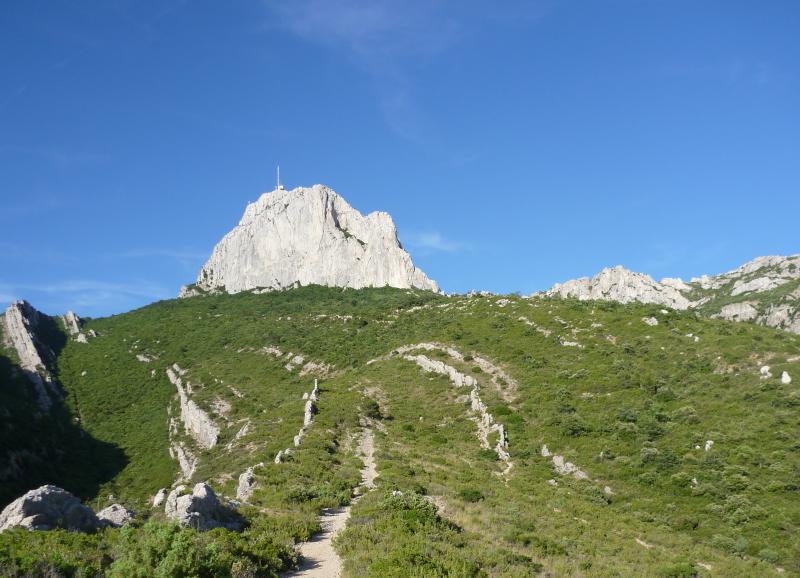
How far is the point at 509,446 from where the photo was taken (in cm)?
3753

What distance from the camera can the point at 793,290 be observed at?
385 ft

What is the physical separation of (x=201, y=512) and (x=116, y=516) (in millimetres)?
3505

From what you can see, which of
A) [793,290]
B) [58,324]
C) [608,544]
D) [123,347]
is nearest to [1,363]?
[123,347]

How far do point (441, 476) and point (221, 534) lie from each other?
16.2 m

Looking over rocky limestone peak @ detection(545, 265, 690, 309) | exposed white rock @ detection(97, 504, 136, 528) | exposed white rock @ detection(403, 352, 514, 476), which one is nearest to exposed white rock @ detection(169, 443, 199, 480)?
exposed white rock @ detection(403, 352, 514, 476)

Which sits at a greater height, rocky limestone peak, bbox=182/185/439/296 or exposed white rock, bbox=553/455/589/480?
rocky limestone peak, bbox=182/185/439/296

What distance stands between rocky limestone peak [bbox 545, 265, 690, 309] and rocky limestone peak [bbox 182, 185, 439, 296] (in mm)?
49420

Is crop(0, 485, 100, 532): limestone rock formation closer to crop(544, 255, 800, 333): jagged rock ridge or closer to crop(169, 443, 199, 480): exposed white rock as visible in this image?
crop(169, 443, 199, 480): exposed white rock

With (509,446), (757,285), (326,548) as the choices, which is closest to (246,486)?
(326,548)

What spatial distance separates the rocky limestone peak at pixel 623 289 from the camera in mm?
142250

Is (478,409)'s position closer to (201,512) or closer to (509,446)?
(509,446)

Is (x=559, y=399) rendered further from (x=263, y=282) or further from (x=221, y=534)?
(x=263, y=282)

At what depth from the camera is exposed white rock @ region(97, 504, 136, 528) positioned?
55.6ft

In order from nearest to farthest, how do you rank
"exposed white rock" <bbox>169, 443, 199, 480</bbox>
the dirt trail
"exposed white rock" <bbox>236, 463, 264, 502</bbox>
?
the dirt trail
"exposed white rock" <bbox>236, 463, 264, 502</bbox>
"exposed white rock" <bbox>169, 443, 199, 480</bbox>
